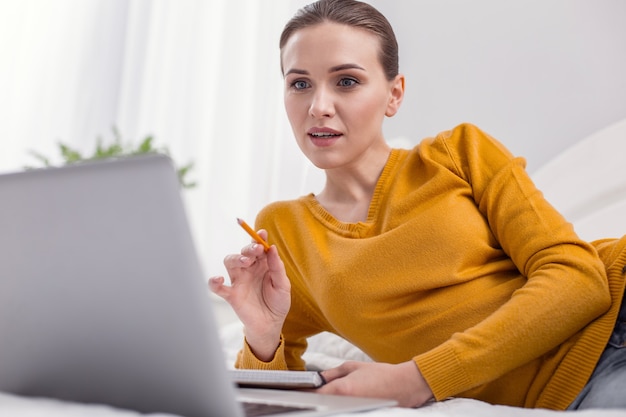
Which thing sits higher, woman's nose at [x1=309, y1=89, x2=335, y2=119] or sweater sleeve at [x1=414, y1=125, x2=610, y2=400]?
woman's nose at [x1=309, y1=89, x2=335, y2=119]

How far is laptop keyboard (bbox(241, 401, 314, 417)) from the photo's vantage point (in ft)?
2.04

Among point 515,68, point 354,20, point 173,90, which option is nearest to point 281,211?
point 354,20

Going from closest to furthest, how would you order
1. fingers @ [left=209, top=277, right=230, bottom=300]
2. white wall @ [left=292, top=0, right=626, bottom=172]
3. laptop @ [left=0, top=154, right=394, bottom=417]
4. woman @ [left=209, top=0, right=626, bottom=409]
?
1. laptop @ [left=0, top=154, right=394, bottom=417]
2. woman @ [left=209, top=0, right=626, bottom=409]
3. fingers @ [left=209, top=277, right=230, bottom=300]
4. white wall @ [left=292, top=0, right=626, bottom=172]

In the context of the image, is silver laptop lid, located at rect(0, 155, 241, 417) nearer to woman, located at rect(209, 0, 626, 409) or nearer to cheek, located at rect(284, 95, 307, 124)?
woman, located at rect(209, 0, 626, 409)

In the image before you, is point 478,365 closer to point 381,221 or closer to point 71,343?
point 381,221

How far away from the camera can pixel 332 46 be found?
1.32m

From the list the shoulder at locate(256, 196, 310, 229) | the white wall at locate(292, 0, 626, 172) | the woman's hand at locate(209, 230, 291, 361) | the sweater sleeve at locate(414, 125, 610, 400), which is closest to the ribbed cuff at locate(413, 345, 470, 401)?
the sweater sleeve at locate(414, 125, 610, 400)

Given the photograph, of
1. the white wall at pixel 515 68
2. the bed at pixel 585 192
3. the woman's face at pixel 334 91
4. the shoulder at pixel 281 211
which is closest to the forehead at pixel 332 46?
the woman's face at pixel 334 91

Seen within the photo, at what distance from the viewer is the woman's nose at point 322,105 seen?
1.30 m

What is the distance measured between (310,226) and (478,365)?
0.54m

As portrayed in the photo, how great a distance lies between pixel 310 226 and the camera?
143cm

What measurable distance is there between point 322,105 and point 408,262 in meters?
0.34

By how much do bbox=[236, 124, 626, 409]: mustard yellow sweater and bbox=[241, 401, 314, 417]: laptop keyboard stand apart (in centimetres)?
35

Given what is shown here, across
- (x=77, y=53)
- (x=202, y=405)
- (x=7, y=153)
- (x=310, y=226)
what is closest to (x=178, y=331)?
(x=202, y=405)
